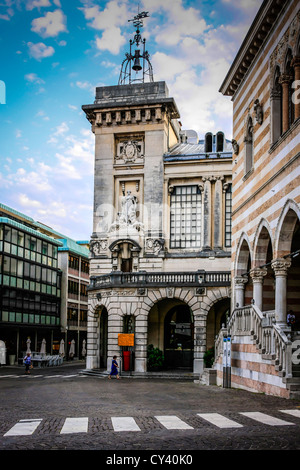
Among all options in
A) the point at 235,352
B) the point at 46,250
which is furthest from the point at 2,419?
the point at 46,250

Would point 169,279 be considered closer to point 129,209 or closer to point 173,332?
point 173,332

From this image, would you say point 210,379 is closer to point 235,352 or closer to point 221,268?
point 235,352

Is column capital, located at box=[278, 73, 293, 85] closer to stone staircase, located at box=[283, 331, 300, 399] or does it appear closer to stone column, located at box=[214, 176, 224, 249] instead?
stone staircase, located at box=[283, 331, 300, 399]

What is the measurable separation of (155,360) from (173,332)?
13.6 ft

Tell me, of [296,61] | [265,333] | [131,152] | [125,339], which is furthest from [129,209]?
[296,61]

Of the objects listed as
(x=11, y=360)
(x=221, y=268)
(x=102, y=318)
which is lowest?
(x=11, y=360)

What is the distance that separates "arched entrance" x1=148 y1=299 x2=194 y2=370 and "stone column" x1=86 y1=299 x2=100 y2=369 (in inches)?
161

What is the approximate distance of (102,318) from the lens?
162 feet

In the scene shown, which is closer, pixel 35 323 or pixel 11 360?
pixel 11 360

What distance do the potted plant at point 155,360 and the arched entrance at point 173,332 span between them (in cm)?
213

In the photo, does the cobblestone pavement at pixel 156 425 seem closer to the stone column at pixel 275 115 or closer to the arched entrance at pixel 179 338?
the stone column at pixel 275 115

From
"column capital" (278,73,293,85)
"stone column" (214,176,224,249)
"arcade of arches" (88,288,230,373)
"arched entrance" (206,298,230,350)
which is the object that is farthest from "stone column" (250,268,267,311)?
"stone column" (214,176,224,249)

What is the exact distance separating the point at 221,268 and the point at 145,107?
1413 cm

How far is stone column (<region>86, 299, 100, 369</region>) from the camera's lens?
4689cm
